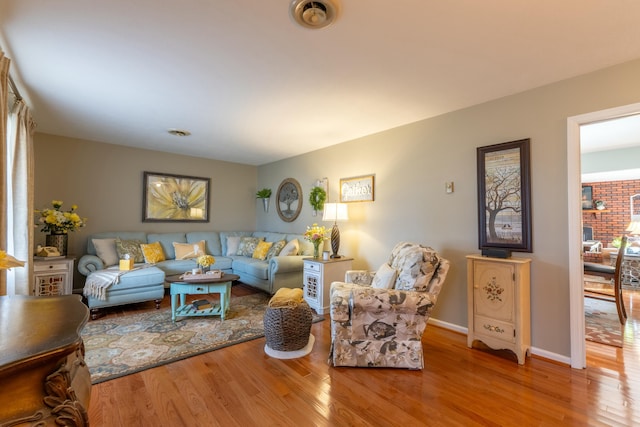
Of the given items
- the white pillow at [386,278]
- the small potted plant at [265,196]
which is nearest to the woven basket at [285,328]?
the white pillow at [386,278]

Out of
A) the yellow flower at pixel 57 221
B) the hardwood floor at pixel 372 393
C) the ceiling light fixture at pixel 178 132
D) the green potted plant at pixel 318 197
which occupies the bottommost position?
the hardwood floor at pixel 372 393

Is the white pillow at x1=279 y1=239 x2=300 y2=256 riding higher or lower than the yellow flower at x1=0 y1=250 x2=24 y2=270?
lower

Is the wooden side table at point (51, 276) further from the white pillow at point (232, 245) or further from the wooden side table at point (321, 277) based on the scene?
the wooden side table at point (321, 277)

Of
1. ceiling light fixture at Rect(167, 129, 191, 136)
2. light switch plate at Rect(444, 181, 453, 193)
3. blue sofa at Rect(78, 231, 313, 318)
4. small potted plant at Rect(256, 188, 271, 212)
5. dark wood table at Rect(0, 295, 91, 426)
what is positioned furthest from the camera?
small potted plant at Rect(256, 188, 271, 212)

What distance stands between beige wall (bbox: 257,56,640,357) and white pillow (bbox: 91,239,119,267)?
3.38 m

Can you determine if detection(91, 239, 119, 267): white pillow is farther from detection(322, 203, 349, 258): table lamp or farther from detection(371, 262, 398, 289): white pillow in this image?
detection(371, 262, 398, 289): white pillow

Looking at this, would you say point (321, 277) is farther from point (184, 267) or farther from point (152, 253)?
point (152, 253)

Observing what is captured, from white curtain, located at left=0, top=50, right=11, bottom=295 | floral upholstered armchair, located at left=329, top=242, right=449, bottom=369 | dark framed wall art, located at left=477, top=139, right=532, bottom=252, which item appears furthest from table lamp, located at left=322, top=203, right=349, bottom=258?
white curtain, located at left=0, top=50, right=11, bottom=295

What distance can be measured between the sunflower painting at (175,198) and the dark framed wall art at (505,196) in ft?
15.7

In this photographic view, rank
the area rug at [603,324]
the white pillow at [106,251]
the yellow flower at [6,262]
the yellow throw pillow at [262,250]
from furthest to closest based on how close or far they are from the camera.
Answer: the yellow throw pillow at [262,250]
the white pillow at [106,251]
the area rug at [603,324]
the yellow flower at [6,262]

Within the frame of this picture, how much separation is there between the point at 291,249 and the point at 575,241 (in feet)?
11.0

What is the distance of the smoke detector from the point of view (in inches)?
61.8

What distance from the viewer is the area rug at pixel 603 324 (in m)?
2.84

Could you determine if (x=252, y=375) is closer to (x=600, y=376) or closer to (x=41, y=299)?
(x=41, y=299)
